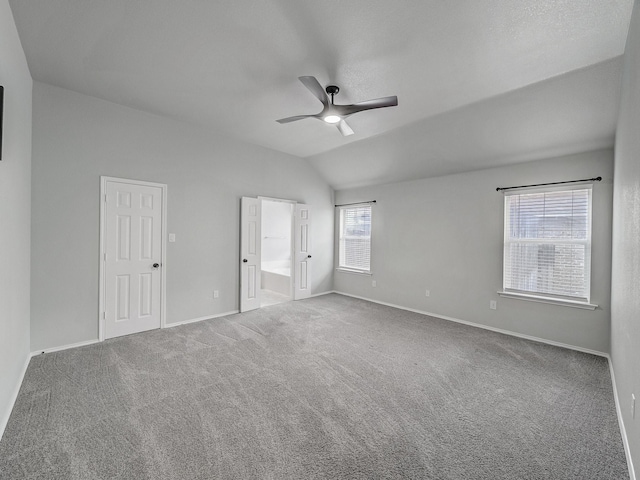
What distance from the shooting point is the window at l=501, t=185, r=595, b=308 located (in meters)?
3.42

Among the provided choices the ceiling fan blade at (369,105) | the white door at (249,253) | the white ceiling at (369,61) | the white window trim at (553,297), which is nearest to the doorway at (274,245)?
the white door at (249,253)

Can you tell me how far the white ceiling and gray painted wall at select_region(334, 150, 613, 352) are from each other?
0.33 meters

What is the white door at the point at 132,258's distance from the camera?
11.5 feet

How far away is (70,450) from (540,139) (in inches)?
204

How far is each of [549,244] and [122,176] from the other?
5542 millimetres

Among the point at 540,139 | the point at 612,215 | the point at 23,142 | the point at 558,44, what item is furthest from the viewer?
the point at 540,139

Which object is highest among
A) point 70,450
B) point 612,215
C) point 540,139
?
point 540,139

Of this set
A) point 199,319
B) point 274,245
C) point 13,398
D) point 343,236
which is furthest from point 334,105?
point 274,245

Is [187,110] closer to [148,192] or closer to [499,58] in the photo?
[148,192]

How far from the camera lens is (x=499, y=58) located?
7.88 ft

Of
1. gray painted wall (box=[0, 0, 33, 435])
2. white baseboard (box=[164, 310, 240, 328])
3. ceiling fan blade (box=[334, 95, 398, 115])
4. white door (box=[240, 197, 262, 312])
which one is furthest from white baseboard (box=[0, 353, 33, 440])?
ceiling fan blade (box=[334, 95, 398, 115])

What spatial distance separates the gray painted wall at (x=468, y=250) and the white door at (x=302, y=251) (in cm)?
100

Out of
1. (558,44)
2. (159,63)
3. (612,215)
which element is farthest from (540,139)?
(159,63)

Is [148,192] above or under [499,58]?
under
